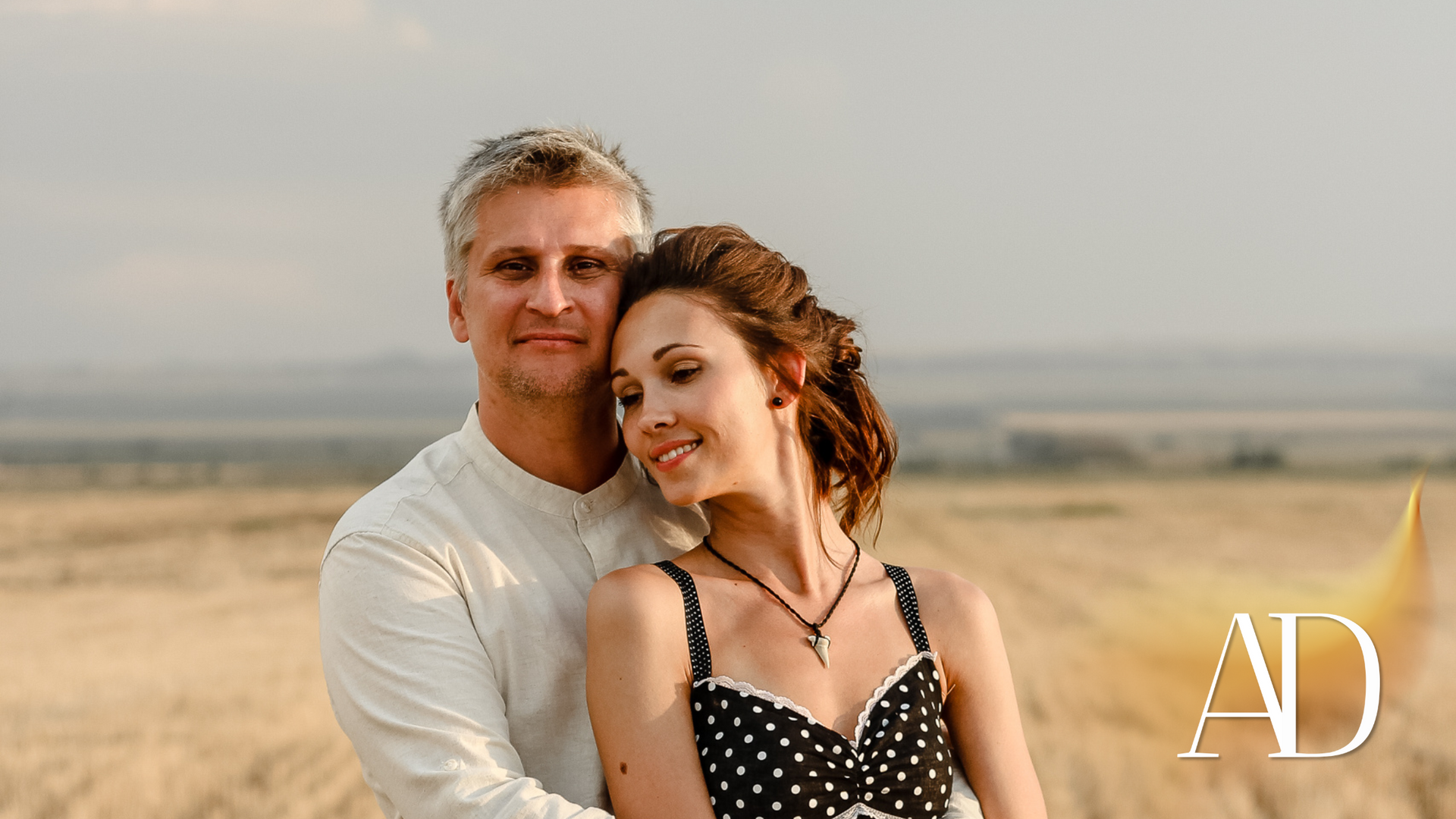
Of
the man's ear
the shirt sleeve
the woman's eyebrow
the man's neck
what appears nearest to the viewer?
→ the shirt sleeve

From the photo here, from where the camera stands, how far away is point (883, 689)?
3.21 metres

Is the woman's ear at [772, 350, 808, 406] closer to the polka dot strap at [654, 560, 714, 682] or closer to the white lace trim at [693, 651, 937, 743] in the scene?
the polka dot strap at [654, 560, 714, 682]

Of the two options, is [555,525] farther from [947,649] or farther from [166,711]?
[166,711]

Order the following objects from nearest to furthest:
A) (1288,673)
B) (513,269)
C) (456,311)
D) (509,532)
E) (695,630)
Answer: (695,630) → (509,532) → (513,269) → (456,311) → (1288,673)

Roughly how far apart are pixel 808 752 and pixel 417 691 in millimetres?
1034

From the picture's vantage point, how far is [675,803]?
292 centimetres

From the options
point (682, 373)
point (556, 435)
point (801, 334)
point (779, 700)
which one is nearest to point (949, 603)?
point (779, 700)

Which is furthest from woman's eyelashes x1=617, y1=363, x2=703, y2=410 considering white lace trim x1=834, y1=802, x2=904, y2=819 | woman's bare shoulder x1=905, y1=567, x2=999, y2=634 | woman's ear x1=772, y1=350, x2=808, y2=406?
white lace trim x1=834, y1=802, x2=904, y2=819

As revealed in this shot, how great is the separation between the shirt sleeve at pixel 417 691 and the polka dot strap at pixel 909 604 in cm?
103

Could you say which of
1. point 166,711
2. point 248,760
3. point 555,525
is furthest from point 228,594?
point 555,525

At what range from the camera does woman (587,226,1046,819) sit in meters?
3.00

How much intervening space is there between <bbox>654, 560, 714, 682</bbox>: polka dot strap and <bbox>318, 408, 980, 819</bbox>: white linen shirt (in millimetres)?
328

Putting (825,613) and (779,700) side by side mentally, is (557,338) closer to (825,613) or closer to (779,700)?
(825,613)

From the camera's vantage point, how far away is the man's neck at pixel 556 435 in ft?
11.9
